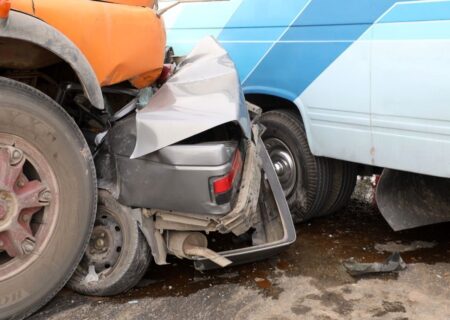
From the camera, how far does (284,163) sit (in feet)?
13.8

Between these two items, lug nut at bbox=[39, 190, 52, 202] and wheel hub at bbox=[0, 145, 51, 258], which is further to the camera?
lug nut at bbox=[39, 190, 52, 202]

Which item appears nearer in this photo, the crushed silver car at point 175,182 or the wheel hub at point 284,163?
the crushed silver car at point 175,182

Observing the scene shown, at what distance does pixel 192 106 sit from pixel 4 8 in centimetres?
104

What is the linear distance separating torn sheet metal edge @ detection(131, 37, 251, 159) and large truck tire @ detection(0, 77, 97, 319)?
35 centimetres

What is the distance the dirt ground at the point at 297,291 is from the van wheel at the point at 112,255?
0.34 feet

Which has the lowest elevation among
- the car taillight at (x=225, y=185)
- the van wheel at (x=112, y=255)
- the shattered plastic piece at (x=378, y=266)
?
the shattered plastic piece at (x=378, y=266)

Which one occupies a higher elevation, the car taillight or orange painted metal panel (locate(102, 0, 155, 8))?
orange painted metal panel (locate(102, 0, 155, 8))

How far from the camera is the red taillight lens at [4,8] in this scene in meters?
2.32

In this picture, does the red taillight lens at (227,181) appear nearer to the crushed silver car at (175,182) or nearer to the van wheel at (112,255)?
the crushed silver car at (175,182)

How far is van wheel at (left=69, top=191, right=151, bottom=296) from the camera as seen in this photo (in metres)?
2.90

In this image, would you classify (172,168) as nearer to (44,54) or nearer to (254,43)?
(44,54)

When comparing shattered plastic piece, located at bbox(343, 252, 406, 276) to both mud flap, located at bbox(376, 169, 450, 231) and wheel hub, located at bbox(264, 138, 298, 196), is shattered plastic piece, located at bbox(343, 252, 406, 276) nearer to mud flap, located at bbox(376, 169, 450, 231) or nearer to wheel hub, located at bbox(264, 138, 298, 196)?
mud flap, located at bbox(376, 169, 450, 231)

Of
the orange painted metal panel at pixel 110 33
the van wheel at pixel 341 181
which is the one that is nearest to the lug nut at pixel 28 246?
the orange painted metal panel at pixel 110 33

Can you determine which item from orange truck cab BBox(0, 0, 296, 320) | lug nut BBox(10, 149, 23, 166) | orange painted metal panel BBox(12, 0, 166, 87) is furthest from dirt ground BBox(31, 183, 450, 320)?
orange painted metal panel BBox(12, 0, 166, 87)
